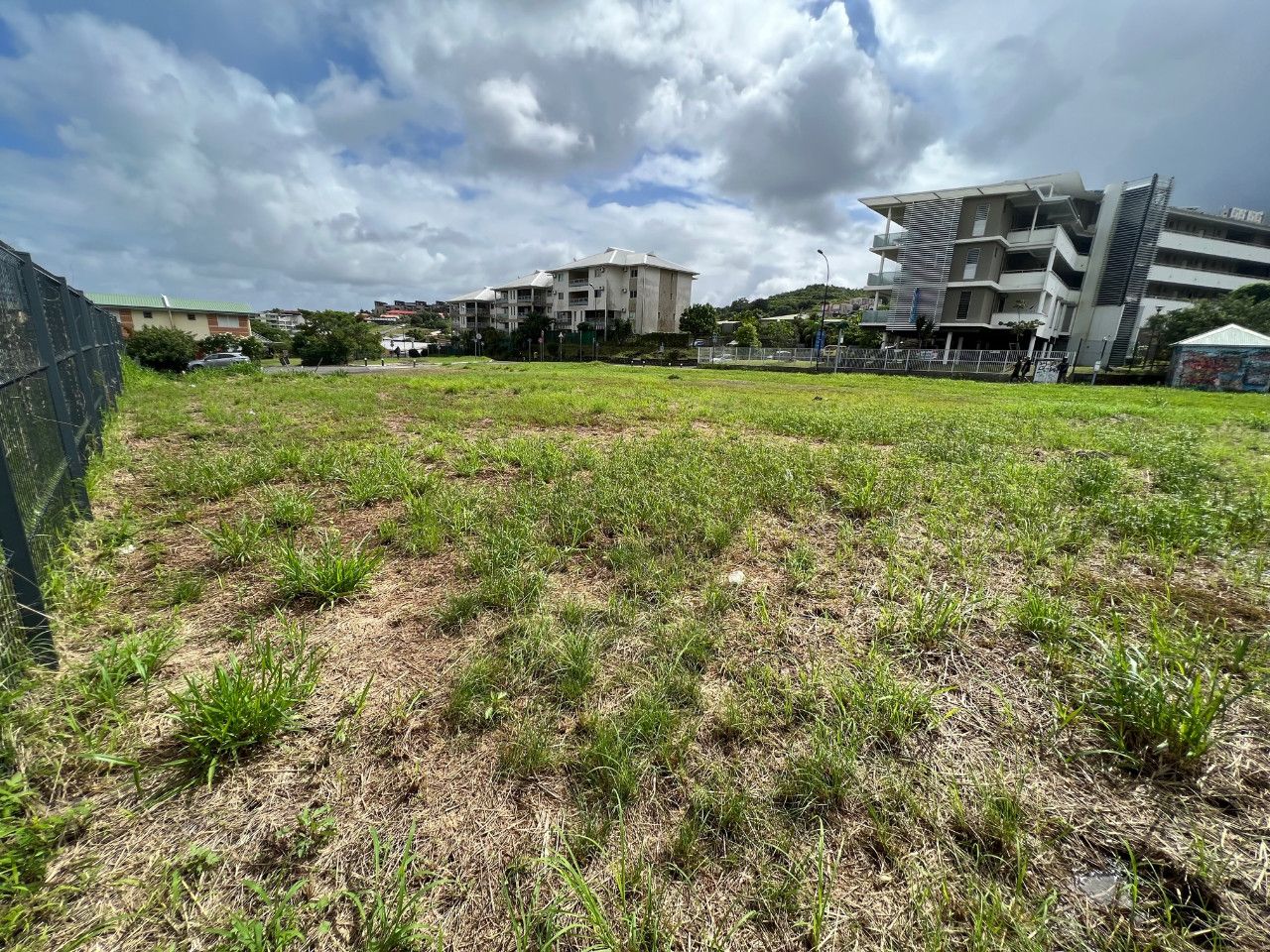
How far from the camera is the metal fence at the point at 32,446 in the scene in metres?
2.05

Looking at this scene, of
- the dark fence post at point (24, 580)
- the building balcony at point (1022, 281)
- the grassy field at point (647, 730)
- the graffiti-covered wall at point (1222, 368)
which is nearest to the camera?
the grassy field at point (647, 730)

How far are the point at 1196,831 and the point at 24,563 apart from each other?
4.34m

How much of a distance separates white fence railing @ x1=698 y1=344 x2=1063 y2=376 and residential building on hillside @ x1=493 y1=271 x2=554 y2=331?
34.4m

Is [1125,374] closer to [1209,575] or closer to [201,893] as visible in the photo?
[1209,575]

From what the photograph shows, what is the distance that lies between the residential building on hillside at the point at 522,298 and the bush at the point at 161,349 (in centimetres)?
4202

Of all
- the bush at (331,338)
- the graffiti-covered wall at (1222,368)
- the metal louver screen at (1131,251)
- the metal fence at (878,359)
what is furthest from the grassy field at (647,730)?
the metal louver screen at (1131,251)

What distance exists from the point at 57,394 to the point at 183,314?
270ft

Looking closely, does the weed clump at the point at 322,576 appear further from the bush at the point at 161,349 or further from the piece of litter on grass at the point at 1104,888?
the bush at the point at 161,349

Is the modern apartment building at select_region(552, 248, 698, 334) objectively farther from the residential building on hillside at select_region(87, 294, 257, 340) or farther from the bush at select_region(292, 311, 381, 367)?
the residential building on hillside at select_region(87, 294, 257, 340)

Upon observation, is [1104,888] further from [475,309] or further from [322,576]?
[475,309]

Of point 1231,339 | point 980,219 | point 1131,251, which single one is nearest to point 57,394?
point 1231,339

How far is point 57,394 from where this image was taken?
12.8 feet

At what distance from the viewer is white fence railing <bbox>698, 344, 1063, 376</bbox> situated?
103 feet

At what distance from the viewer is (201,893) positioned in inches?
53.1
